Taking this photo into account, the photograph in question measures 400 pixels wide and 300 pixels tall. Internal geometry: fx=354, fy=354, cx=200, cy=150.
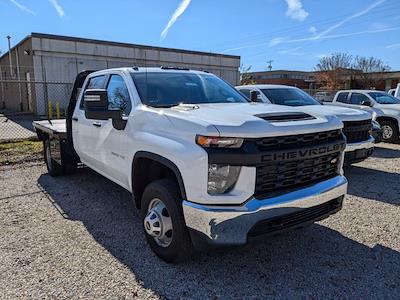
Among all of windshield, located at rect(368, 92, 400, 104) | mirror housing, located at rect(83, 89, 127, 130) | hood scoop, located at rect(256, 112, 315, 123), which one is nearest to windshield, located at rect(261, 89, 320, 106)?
windshield, located at rect(368, 92, 400, 104)

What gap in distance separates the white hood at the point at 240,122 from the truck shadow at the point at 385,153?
6947 millimetres

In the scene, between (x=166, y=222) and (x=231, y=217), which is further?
(x=166, y=222)

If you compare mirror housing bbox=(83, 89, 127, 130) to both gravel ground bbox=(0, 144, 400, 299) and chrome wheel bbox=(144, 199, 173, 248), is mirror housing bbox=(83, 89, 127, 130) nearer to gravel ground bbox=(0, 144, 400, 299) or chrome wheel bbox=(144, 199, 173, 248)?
chrome wheel bbox=(144, 199, 173, 248)

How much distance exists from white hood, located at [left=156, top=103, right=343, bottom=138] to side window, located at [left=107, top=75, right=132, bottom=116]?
740 mm

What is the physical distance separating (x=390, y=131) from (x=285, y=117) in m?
10.2

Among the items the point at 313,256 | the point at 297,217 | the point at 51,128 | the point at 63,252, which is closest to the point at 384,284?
the point at 313,256

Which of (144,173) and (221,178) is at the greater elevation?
(221,178)

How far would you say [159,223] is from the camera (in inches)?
134

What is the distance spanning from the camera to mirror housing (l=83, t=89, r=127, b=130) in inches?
153

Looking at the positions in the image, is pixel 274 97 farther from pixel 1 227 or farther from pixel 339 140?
pixel 1 227

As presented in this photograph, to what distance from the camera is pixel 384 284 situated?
10.3 feet

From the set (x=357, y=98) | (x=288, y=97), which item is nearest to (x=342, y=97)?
(x=357, y=98)

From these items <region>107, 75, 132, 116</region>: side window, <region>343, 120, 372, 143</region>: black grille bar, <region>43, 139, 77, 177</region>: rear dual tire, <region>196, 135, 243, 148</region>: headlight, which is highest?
<region>107, 75, 132, 116</region>: side window

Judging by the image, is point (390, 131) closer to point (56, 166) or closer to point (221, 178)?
point (56, 166)
